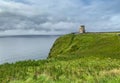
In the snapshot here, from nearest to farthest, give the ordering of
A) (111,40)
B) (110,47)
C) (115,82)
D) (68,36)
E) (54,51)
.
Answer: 1. (115,82)
2. (110,47)
3. (111,40)
4. (54,51)
5. (68,36)

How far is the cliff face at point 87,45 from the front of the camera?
112262 mm

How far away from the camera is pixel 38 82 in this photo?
69.6 feet

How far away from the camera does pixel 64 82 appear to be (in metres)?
21.0

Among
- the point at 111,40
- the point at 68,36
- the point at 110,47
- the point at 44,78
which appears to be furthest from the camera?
the point at 68,36

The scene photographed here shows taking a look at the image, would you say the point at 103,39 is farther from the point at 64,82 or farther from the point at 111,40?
the point at 64,82

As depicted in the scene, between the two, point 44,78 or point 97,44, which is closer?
point 44,78

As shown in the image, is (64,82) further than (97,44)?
No

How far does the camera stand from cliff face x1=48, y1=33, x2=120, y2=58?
368ft

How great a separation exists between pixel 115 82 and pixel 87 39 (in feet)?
411

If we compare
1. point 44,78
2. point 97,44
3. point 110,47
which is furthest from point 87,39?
point 44,78

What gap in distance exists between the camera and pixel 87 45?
13312 cm

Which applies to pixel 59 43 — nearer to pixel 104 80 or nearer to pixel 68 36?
pixel 68 36

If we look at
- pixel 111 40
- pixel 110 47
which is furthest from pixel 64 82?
pixel 111 40

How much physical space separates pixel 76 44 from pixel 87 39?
248 inches
